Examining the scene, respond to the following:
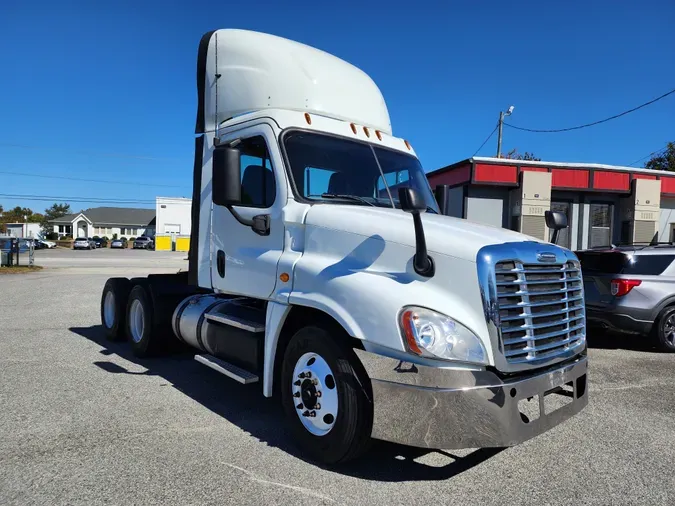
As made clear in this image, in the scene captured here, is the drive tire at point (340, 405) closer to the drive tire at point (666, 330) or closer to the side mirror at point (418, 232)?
the side mirror at point (418, 232)

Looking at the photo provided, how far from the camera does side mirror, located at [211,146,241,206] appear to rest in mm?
3898

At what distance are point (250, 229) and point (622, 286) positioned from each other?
5762 millimetres

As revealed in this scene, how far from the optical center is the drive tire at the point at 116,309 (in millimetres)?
7199

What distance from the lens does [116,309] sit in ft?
24.0

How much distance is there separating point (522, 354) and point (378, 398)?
922mm

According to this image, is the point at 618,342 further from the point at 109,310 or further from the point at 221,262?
the point at 109,310

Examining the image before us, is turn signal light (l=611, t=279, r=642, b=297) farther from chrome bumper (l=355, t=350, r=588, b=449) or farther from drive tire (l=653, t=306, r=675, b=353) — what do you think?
chrome bumper (l=355, t=350, r=588, b=449)

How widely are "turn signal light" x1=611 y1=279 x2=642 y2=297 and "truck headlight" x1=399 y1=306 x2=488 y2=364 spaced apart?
5.45 metres

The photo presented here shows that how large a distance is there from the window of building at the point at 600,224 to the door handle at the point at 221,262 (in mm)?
15805

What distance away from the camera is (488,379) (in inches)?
114

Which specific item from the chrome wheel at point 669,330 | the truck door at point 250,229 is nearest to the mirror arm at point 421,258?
the truck door at point 250,229

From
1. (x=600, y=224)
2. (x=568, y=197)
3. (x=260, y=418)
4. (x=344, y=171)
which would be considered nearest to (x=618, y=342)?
(x=344, y=171)

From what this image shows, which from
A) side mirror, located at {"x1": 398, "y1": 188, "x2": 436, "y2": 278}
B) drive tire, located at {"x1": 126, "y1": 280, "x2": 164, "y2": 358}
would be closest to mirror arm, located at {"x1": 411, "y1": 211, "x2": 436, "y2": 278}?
side mirror, located at {"x1": 398, "y1": 188, "x2": 436, "y2": 278}

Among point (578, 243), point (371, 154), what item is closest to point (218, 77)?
point (371, 154)
